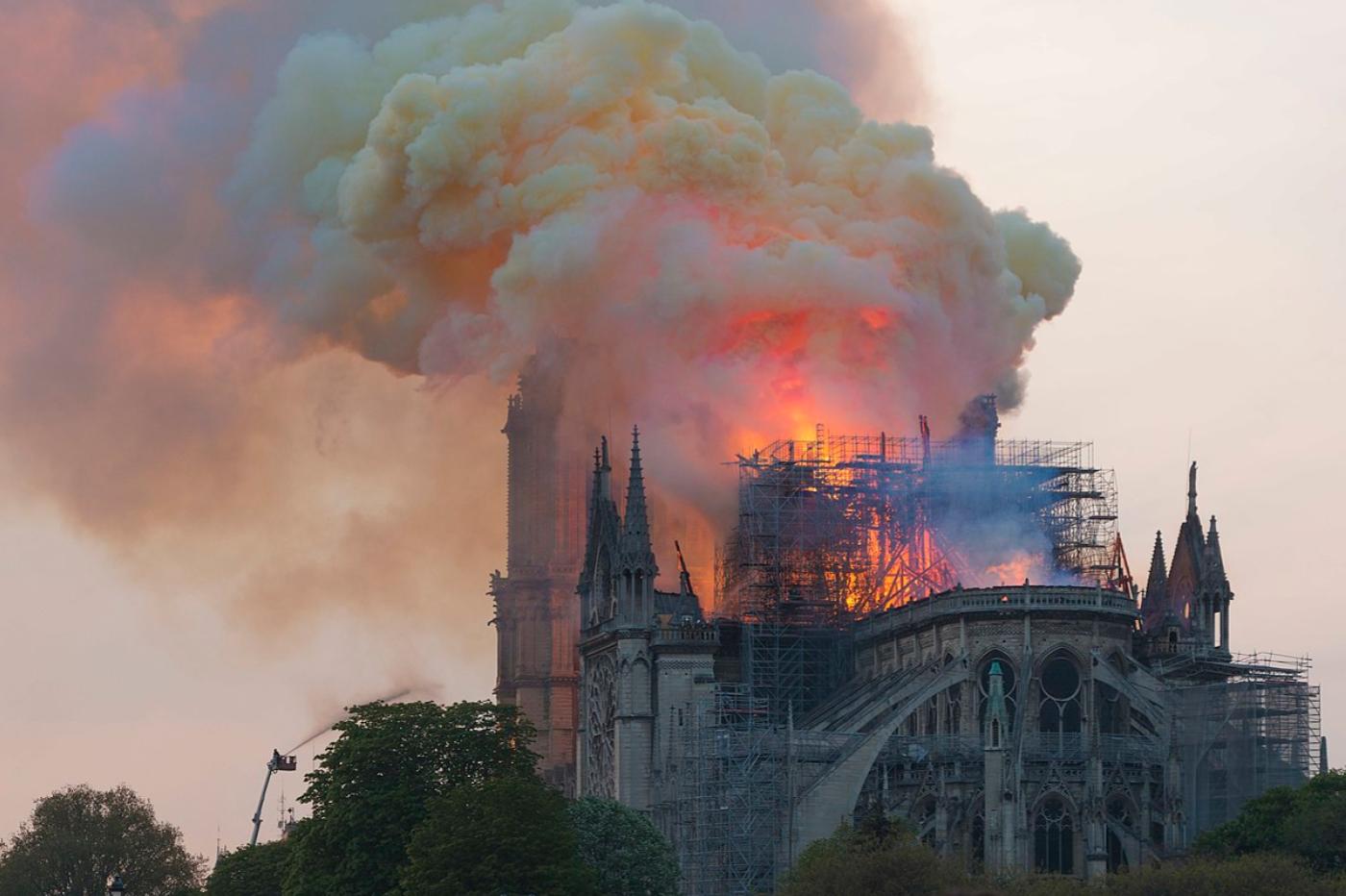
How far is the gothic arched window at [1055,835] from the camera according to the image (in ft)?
448

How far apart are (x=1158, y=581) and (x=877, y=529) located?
16.0m

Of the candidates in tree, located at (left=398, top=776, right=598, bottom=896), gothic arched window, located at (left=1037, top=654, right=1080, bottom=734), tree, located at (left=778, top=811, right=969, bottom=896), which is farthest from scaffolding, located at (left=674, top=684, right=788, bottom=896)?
tree, located at (left=778, top=811, right=969, bottom=896)

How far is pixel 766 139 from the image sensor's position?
163 meters

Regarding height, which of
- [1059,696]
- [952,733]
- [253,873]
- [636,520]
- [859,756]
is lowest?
[253,873]

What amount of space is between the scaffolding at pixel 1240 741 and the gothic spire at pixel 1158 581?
21.4 m

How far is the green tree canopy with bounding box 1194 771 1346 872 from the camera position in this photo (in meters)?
122

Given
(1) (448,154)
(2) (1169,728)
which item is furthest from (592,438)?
(2) (1169,728)

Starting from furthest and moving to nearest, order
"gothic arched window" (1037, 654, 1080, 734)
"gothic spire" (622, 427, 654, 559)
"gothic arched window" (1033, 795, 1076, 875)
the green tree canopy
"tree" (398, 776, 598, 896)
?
"gothic spire" (622, 427, 654, 559)
"gothic arched window" (1037, 654, 1080, 734)
"gothic arched window" (1033, 795, 1076, 875)
the green tree canopy
"tree" (398, 776, 598, 896)

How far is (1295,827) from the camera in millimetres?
122188

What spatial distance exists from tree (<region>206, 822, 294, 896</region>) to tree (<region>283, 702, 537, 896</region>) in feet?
48.4

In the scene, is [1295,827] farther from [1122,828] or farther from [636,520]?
[636,520]

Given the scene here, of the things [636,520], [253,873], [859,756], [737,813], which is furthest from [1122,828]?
[253,873]

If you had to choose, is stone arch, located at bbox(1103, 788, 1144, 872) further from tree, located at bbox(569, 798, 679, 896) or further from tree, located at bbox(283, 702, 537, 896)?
tree, located at bbox(283, 702, 537, 896)

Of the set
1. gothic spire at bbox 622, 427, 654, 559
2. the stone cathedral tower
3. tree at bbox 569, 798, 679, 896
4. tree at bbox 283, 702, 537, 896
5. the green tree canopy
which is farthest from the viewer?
the stone cathedral tower
